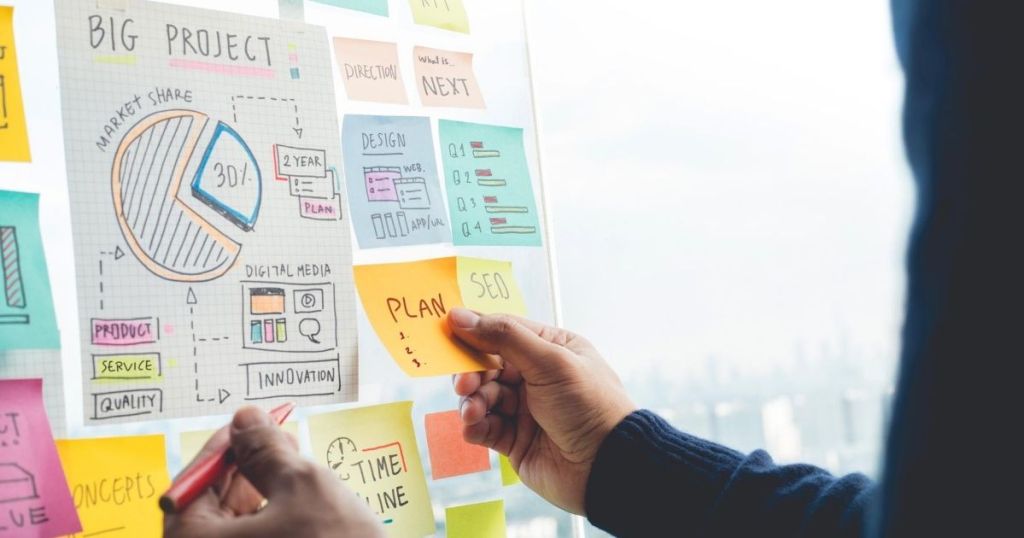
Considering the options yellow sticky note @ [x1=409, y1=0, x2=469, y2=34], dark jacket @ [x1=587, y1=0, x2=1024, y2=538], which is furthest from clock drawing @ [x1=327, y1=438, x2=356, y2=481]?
dark jacket @ [x1=587, y1=0, x2=1024, y2=538]

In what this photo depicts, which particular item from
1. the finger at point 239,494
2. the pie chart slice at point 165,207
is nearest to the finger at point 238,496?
the finger at point 239,494

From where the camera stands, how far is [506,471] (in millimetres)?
1014

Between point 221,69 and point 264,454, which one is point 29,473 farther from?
point 221,69

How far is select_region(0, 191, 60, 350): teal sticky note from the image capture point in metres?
0.69

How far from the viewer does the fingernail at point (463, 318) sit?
888mm

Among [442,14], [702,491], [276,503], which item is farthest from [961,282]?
[442,14]

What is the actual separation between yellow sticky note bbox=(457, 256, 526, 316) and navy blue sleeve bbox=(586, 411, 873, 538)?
19 cm

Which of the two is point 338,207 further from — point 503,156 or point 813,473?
point 813,473

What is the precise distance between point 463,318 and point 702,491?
Result: 0.29 meters

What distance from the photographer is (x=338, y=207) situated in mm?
876

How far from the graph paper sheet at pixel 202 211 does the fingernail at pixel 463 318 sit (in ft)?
0.34

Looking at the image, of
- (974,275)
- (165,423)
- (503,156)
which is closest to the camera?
(974,275)

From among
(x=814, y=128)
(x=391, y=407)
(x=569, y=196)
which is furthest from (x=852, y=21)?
(x=391, y=407)

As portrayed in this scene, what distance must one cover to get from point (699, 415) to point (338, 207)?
745mm
